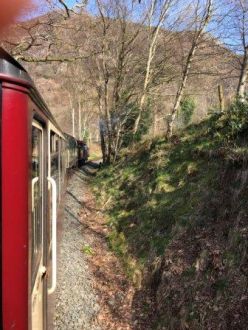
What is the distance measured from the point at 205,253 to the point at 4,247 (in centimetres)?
467

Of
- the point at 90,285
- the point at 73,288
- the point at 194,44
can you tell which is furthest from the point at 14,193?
the point at 194,44

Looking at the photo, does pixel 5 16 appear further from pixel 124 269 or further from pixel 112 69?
pixel 112 69

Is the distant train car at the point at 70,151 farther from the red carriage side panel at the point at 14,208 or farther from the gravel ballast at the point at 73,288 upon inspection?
the red carriage side panel at the point at 14,208

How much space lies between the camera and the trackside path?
595cm

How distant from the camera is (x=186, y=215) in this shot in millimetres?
7648

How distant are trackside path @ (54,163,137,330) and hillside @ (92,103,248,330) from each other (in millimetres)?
261

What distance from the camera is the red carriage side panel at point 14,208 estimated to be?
76.4 inches

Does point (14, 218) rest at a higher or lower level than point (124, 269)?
higher

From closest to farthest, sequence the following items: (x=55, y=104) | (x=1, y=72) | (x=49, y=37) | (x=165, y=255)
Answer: (x=1, y=72) < (x=165, y=255) < (x=49, y=37) < (x=55, y=104)

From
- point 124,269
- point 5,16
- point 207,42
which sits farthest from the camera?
point 207,42

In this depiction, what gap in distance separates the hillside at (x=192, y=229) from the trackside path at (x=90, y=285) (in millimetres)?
261

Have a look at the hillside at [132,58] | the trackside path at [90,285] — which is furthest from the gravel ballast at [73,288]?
the hillside at [132,58]

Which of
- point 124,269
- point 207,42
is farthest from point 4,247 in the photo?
point 207,42

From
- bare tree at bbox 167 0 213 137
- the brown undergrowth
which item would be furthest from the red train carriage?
bare tree at bbox 167 0 213 137
